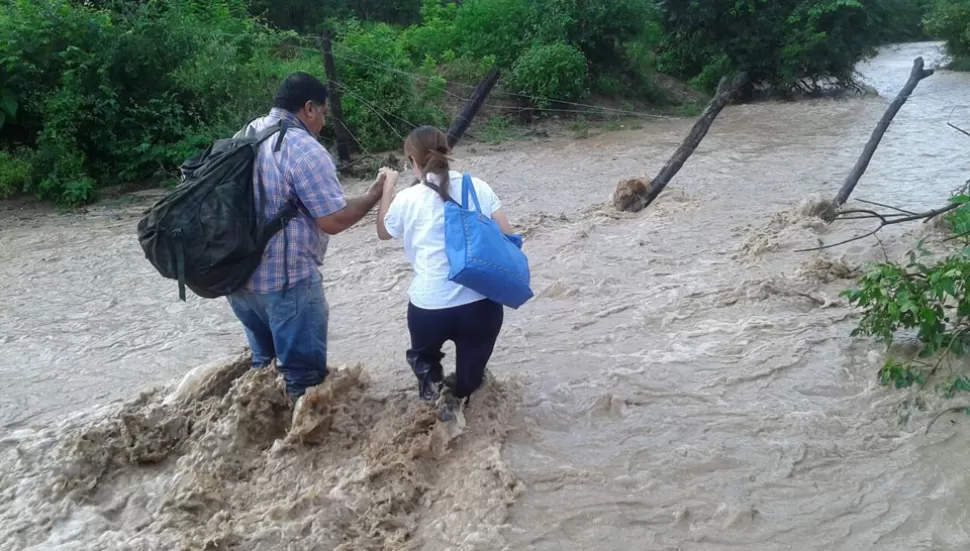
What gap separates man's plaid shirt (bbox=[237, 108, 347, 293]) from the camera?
3.63 meters

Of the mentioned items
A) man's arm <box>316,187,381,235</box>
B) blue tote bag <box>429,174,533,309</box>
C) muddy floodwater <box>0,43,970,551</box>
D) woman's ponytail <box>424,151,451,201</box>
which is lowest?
muddy floodwater <box>0,43,970,551</box>

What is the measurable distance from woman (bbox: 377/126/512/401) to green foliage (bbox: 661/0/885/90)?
1792 cm

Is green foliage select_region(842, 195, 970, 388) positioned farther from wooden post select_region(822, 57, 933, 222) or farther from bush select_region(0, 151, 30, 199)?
bush select_region(0, 151, 30, 199)

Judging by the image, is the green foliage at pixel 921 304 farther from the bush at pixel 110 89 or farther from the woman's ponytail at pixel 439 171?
the bush at pixel 110 89

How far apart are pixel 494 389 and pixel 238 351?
2527 mm

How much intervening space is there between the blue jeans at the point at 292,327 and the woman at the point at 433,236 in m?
0.45

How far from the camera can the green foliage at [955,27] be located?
24750 millimetres

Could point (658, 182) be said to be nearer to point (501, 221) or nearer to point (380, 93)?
point (380, 93)

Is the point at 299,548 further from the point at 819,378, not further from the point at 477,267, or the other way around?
the point at 819,378

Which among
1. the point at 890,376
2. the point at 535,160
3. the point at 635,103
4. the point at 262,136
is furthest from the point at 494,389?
the point at 635,103

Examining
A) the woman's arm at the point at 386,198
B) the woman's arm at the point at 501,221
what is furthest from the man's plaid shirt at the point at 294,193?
the woman's arm at the point at 501,221

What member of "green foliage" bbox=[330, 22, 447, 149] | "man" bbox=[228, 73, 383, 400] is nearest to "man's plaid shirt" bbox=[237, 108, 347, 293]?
"man" bbox=[228, 73, 383, 400]

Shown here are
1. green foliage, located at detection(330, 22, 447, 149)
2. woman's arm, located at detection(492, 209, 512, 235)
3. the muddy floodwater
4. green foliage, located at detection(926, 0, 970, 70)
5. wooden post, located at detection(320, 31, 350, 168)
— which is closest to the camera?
the muddy floodwater

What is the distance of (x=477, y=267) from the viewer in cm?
360
